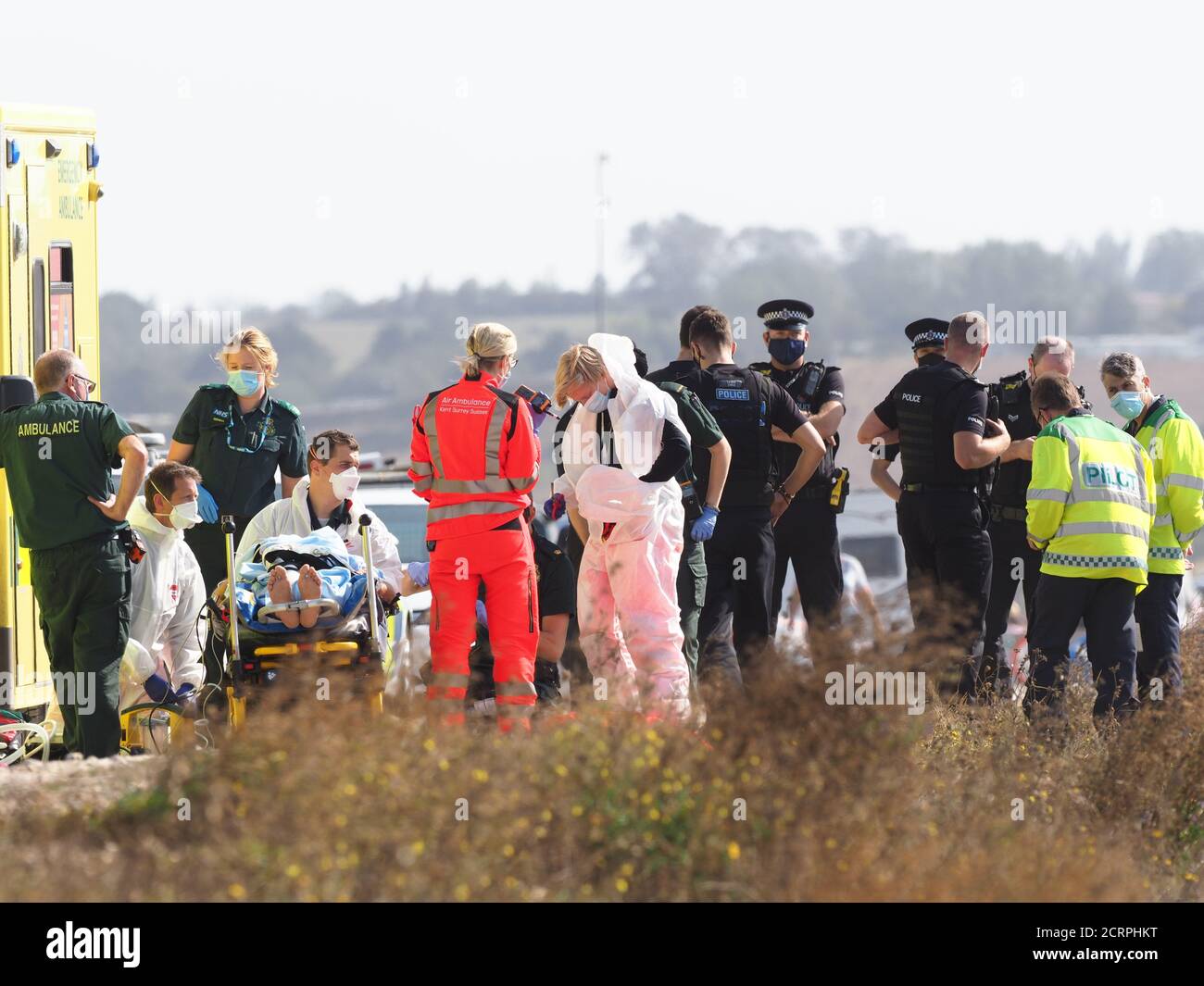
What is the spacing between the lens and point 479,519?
25.1 feet

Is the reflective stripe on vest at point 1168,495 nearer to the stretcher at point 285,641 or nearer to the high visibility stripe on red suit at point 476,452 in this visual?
the high visibility stripe on red suit at point 476,452

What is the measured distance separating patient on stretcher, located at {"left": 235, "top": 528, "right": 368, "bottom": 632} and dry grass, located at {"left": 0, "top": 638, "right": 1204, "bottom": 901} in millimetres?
1584

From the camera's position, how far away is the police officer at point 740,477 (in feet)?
27.2

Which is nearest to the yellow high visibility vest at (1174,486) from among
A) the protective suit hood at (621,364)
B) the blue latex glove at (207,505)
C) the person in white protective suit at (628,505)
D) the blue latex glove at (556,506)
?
the person in white protective suit at (628,505)

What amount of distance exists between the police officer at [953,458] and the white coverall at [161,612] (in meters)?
3.41

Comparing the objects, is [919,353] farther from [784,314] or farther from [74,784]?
[74,784]

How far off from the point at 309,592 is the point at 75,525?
1.20m

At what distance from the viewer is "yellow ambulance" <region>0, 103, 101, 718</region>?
28.9ft

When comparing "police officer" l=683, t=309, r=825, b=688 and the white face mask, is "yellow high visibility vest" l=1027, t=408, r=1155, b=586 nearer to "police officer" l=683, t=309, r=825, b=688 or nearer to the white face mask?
"police officer" l=683, t=309, r=825, b=688
